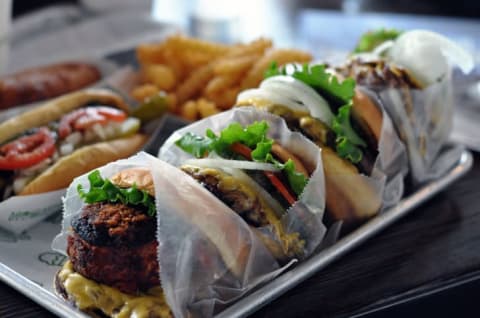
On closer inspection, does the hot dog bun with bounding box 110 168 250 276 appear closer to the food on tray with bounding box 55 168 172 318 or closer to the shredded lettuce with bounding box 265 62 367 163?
the food on tray with bounding box 55 168 172 318

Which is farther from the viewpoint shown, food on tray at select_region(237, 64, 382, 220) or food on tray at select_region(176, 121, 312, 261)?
food on tray at select_region(237, 64, 382, 220)

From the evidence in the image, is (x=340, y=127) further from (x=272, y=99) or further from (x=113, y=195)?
(x=113, y=195)

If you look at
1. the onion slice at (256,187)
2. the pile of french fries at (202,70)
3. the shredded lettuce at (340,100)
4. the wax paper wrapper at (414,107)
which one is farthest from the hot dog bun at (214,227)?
the pile of french fries at (202,70)

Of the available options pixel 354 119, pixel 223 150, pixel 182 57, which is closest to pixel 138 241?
pixel 223 150

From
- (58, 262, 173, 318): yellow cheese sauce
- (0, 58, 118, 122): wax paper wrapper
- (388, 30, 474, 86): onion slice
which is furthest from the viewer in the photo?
(0, 58, 118, 122): wax paper wrapper

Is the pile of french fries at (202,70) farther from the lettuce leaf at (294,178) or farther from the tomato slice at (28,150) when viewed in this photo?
the lettuce leaf at (294,178)

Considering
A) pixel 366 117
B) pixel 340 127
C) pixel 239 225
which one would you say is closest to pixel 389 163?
pixel 366 117

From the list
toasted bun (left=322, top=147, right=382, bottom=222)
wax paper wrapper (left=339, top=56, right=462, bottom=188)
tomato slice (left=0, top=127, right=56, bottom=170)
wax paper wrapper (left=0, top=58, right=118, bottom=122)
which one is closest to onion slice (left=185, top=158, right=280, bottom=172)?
toasted bun (left=322, top=147, right=382, bottom=222)
